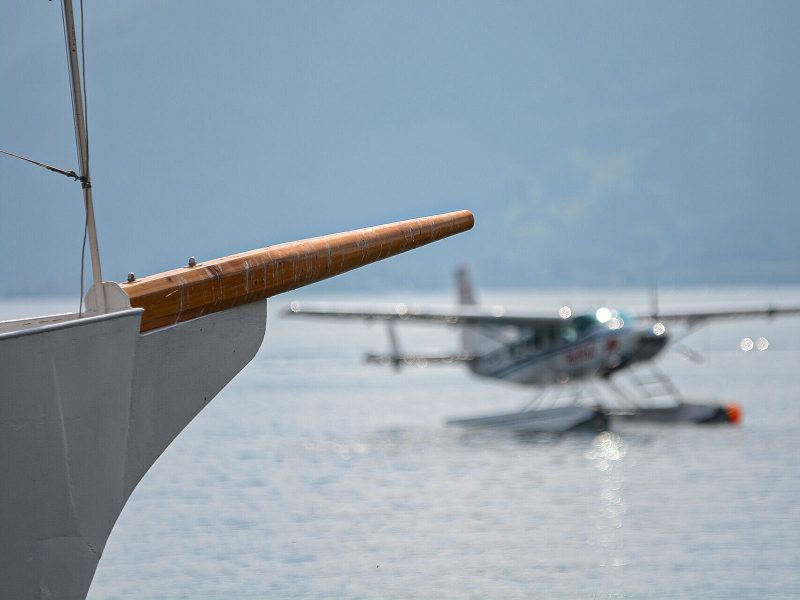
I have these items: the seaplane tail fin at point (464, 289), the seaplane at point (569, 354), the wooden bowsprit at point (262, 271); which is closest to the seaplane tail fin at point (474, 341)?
the seaplane at point (569, 354)

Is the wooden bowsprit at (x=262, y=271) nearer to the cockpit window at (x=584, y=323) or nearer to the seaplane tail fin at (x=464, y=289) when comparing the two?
the cockpit window at (x=584, y=323)

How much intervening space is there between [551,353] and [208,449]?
9.72m

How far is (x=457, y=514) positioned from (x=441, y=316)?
1143 centimetres

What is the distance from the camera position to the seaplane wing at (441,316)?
29.8m

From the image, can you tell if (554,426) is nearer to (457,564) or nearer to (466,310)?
(466,310)

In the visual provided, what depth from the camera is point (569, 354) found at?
2875cm

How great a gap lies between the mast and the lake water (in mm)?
9498

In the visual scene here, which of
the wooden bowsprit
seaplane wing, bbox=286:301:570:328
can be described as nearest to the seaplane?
seaplane wing, bbox=286:301:570:328

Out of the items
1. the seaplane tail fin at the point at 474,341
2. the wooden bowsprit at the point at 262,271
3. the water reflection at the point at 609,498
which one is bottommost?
the water reflection at the point at 609,498

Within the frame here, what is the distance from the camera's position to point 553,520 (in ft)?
61.9

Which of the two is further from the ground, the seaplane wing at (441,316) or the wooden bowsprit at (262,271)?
the wooden bowsprit at (262,271)

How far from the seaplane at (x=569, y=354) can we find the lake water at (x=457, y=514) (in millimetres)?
834

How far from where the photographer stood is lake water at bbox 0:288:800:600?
14.3m

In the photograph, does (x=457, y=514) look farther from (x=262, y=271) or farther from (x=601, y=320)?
(x=262, y=271)
